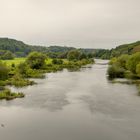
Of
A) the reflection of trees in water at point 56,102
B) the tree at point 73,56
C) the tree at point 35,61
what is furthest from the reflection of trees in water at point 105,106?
the tree at point 73,56

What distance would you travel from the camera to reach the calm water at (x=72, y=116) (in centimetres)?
2466

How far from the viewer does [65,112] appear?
3164cm

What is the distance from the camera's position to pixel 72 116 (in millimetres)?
30141

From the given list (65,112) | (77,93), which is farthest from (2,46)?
(65,112)

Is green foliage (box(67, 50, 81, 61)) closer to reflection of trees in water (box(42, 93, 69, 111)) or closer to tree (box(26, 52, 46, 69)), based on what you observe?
tree (box(26, 52, 46, 69))

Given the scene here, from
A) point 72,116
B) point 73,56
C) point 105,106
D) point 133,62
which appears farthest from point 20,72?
point 73,56

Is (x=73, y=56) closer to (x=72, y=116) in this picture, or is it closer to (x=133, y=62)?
(x=133, y=62)

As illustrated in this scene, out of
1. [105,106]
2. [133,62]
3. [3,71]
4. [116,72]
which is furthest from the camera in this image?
[116,72]

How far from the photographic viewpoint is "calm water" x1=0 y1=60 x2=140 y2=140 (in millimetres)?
24656

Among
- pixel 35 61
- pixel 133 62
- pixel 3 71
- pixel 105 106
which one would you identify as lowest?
pixel 105 106

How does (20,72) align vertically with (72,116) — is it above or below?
above

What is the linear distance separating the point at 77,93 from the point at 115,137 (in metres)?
20.8

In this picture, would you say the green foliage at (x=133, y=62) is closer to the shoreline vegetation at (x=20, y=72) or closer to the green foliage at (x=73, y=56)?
the shoreline vegetation at (x=20, y=72)

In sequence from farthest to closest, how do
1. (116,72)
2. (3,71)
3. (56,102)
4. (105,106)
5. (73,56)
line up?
(73,56)
(116,72)
(3,71)
(56,102)
(105,106)
